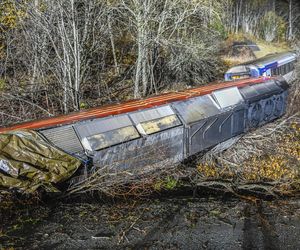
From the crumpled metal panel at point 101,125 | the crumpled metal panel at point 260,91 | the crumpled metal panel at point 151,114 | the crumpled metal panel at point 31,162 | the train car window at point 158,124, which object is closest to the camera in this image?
the crumpled metal panel at point 31,162

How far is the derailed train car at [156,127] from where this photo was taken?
7.20 metres

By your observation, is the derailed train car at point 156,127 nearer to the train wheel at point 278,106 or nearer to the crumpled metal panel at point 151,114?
the crumpled metal panel at point 151,114

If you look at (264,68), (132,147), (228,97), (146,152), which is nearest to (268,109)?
(228,97)

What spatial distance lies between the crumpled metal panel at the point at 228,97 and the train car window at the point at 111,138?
11.6 feet

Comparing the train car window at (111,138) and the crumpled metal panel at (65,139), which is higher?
the crumpled metal panel at (65,139)

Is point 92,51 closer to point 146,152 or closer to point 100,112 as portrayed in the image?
point 100,112

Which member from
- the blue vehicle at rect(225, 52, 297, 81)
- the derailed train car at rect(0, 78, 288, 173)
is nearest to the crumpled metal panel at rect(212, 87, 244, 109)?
the derailed train car at rect(0, 78, 288, 173)

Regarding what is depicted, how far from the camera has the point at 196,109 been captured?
9555mm

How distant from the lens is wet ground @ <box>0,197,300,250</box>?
4.97m

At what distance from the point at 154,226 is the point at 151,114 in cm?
363

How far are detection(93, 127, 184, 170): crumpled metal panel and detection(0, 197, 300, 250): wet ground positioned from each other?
106cm

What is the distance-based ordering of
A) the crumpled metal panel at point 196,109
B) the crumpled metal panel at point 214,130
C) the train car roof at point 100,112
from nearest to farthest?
the train car roof at point 100,112, the crumpled metal panel at point 214,130, the crumpled metal panel at point 196,109

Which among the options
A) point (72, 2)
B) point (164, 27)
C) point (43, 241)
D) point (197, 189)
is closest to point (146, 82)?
point (164, 27)

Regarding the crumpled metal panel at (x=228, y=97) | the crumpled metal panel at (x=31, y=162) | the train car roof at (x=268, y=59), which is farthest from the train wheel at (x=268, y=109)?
the crumpled metal panel at (x=31, y=162)
